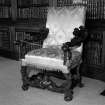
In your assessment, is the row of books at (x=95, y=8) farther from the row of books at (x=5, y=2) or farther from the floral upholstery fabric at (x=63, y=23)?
the row of books at (x=5, y=2)

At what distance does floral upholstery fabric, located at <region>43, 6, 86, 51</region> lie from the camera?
2.75 meters

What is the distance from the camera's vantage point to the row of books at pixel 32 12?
12.3 feet

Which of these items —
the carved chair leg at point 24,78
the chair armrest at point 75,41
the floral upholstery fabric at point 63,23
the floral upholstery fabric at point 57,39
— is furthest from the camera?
the floral upholstery fabric at point 63,23

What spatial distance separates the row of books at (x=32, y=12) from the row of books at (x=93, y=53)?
3.54 feet

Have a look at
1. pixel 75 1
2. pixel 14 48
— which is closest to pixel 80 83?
pixel 75 1

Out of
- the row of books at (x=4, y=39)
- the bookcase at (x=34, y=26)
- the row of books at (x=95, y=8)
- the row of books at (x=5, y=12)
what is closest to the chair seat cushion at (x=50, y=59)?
the bookcase at (x=34, y=26)

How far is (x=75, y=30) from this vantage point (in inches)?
101

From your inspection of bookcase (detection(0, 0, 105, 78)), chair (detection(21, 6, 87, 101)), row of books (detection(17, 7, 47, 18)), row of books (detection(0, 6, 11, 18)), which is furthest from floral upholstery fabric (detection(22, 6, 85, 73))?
row of books (detection(0, 6, 11, 18))

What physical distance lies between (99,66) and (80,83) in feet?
1.60

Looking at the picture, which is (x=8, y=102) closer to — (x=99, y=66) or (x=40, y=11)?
(x=99, y=66)

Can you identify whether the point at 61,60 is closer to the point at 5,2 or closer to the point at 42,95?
the point at 42,95

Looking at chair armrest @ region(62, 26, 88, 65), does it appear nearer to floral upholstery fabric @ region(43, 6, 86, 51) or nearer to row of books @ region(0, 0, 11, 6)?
floral upholstery fabric @ region(43, 6, 86, 51)

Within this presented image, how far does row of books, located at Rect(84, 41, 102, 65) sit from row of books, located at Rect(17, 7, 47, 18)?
3.54 feet

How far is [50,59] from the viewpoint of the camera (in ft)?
7.83
